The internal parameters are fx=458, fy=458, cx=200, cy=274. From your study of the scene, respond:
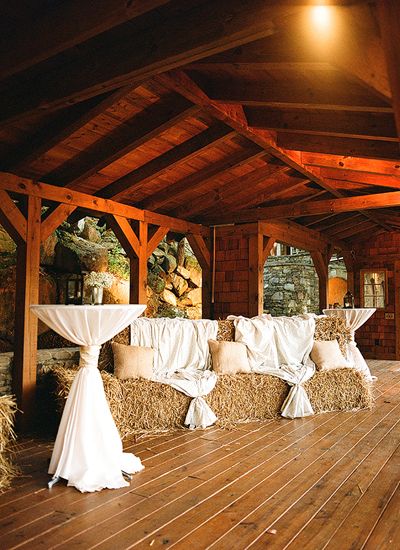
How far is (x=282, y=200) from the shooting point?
23.8ft

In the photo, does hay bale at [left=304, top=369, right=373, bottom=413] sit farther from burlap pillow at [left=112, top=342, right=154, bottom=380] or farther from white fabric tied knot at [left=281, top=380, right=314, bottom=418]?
burlap pillow at [left=112, top=342, right=154, bottom=380]

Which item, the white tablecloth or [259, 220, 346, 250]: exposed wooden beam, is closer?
the white tablecloth

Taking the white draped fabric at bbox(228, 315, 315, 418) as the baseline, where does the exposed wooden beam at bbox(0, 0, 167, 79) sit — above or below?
above

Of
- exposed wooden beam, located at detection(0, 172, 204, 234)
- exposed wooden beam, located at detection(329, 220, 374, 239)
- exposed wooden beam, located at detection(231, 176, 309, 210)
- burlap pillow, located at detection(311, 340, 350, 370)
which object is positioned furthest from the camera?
exposed wooden beam, located at detection(329, 220, 374, 239)

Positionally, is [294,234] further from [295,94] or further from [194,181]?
[295,94]

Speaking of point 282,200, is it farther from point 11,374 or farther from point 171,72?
point 11,374

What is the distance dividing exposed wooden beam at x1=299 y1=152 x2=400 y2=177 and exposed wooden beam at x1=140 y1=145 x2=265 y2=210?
2.32 ft

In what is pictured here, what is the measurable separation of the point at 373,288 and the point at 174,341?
6.91 m

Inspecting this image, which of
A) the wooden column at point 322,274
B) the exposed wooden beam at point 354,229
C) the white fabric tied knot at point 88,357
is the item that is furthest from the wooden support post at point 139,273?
the exposed wooden beam at point 354,229

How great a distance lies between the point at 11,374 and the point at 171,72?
3104 millimetres

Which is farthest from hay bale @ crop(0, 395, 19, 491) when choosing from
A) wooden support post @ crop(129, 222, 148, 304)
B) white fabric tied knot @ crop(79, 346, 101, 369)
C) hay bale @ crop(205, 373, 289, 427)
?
wooden support post @ crop(129, 222, 148, 304)

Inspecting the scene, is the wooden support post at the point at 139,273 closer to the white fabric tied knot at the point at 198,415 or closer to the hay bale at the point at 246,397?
the hay bale at the point at 246,397

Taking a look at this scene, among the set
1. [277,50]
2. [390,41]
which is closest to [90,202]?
[277,50]

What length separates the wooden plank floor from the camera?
2229 millimetres
